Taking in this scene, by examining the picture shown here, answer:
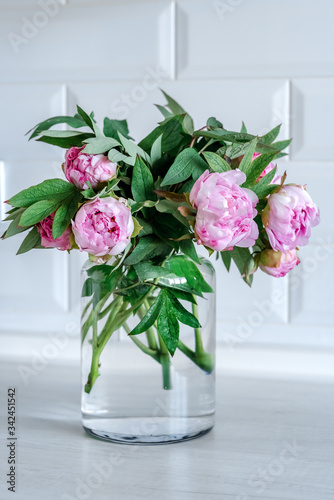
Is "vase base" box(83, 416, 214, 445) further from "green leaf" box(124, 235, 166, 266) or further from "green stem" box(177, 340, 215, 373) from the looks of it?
"green leaf" box(124, 235, 166, 266)

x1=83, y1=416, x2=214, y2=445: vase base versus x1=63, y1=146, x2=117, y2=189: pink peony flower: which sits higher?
x1=63, y1=146, x2=117, y2=189: pink peony flower

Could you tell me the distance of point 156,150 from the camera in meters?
0.74

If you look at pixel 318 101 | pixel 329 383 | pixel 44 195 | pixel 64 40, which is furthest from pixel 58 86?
pixel 329 383

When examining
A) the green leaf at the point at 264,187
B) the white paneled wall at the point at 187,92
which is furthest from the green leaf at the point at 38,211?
the white paneled wall at the point at 187,92

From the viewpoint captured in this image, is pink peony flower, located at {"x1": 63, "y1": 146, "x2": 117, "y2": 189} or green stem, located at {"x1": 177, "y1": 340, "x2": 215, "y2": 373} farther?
green stem, located at {"x1": 177, "y1": 340, "x2": 215, "y2": 373}

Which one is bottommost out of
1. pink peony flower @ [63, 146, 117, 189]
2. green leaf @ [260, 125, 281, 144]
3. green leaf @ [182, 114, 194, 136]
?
pink peony flower @ [63, 146, 117, 189]

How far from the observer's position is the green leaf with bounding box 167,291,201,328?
720 mm

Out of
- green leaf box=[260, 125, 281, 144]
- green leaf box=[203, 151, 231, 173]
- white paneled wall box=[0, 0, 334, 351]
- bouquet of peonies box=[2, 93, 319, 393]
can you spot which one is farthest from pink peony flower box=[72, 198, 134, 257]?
white paneled wall box=[0, 0, 334, 351]

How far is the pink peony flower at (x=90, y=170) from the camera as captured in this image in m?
0.67

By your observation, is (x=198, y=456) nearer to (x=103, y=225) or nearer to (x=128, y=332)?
(x=128, y=332)

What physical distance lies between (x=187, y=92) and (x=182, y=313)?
1.82ft

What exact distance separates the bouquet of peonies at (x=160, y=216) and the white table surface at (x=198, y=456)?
0.09m

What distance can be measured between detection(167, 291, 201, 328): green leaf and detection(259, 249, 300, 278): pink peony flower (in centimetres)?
10

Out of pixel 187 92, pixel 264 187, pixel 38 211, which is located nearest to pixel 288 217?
pixel 264 187
